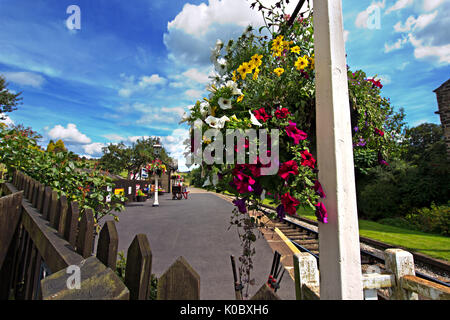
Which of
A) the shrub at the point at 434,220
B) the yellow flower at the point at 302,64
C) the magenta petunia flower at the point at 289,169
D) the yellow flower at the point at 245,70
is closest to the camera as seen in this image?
the magenta petunia flower at the point at 289,169

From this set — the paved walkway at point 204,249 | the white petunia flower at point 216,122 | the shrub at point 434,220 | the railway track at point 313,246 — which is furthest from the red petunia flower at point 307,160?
the shrub at point 434,220

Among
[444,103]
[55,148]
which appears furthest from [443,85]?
[55,148]

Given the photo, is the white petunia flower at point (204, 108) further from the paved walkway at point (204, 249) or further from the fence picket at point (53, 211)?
the paved walkway at point (204, 249)

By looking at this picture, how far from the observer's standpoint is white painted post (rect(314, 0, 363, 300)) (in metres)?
0.87

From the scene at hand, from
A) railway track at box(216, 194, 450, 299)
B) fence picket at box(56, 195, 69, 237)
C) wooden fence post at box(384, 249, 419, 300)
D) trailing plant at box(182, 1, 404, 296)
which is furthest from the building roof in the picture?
fence picket at box(56, 195, 69, 237)

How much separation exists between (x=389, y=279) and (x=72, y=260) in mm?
1799

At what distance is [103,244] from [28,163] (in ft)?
11.4

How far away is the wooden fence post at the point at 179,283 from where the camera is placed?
0.80 m

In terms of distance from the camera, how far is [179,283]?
2.65ft

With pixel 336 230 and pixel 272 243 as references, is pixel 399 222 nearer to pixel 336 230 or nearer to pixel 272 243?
pixel 272 243

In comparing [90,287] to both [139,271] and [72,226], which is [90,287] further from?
[72,226]

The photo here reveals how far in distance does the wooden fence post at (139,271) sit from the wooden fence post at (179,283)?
2.2 inches
